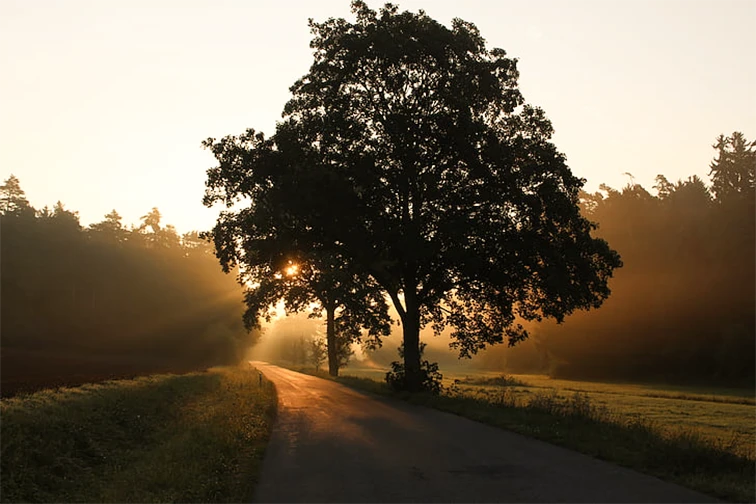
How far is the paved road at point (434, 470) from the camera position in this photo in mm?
9070

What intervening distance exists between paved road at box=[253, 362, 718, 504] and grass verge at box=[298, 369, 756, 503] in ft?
1.44

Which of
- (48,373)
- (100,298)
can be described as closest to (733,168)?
(48,373)

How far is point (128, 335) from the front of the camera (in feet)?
333

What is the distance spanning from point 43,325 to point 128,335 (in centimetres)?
1276

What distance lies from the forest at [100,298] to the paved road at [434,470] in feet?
242

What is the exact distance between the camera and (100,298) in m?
109

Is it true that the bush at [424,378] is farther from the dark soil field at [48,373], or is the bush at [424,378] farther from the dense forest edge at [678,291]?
the dense forest edge at [678,291]

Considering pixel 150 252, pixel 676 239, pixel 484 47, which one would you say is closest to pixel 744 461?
pixel 484 47

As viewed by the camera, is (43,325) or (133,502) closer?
(133,502)

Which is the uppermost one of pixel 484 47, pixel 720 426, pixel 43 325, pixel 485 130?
pixel 484 47

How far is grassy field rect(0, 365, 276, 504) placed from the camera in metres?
10.2

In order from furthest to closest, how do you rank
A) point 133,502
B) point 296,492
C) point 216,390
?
point 216,390 → point 296,492 → point 133,502

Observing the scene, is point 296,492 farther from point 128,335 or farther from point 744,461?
point 128,335

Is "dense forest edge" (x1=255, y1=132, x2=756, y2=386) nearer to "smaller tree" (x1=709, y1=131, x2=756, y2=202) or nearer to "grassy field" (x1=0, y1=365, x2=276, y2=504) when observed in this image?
"smaller tree" (x1=709, y1=131, x2=756, y2=202)
